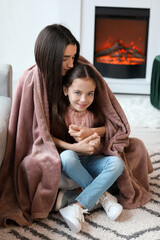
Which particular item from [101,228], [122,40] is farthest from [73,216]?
[122,40]

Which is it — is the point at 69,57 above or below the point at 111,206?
above

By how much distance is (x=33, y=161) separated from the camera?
1.65m

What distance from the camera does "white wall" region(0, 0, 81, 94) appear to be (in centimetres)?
349

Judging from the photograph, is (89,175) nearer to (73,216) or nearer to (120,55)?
(73,216)

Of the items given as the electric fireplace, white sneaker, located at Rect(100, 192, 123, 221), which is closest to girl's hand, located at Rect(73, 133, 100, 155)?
white sneaker, located at Rect(100, 192, 123, 221)

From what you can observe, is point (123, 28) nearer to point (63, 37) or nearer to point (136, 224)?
point (63, 37)

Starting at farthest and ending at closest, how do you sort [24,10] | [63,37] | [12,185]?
1. [24,10]
2. [12,185]
3. [63,37]

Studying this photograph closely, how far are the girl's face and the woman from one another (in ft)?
0.19

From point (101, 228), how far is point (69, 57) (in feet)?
2.53

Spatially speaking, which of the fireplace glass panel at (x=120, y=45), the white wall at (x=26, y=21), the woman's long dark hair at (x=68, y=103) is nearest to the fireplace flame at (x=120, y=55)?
the fireplace glass panel at (x=120, y=45)

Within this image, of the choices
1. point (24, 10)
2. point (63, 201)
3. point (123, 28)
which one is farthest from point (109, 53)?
point (63, 201)

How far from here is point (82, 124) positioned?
1.80 meters

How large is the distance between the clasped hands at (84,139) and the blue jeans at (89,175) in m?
0.05

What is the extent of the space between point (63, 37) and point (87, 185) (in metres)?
0.68
